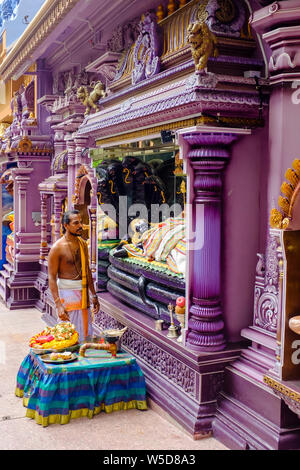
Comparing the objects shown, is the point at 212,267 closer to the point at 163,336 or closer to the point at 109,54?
the point at 163,336

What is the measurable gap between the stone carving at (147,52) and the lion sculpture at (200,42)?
1.03 m

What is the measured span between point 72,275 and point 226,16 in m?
2.71

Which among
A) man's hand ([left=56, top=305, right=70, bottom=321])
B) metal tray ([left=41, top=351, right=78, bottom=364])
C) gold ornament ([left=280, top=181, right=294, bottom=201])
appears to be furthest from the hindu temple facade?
metal tray ([left=41, top=351, right=78, bottom=364])

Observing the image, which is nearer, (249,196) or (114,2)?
(249,196)

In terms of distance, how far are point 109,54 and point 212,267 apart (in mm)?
2984

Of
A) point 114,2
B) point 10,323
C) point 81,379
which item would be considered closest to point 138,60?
point 114,2

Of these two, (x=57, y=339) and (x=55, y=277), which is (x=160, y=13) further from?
(x=57, y=339)

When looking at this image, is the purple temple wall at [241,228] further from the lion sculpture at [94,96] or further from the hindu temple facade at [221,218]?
the lion sculpture at [94,96]

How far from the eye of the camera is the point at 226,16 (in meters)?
3.88

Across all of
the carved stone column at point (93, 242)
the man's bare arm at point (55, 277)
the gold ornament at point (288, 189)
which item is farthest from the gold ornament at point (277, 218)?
the carved stone column at point (93, 242)

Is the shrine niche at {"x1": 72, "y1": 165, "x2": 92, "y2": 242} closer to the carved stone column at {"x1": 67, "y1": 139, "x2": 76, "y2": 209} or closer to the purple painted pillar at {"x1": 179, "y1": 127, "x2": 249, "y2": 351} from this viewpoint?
the carved stone column at {"x1": 67, "y1": 139, "x2": 76, "y2": 209}

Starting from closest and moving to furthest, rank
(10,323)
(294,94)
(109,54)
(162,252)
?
(294,94) → (162,252) → (109,54) → (10,323)

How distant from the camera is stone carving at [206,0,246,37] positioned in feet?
12.6

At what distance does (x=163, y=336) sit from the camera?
4.34 metres
